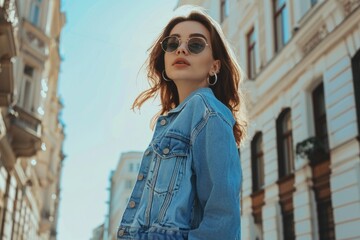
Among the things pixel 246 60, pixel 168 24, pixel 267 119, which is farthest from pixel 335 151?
pixel 168 24

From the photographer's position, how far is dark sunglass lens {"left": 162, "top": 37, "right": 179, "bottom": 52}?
228 cm

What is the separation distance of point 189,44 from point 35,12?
61.5 ft

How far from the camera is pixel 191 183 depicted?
1.86 m

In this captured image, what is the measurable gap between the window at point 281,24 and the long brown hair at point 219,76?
47.0 feet

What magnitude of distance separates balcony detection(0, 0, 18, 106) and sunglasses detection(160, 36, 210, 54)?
1019cm

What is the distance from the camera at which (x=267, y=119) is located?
57.0 feet

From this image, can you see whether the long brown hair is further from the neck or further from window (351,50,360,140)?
window (351,50,360,140)

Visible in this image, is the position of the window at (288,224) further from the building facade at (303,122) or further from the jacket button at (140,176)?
the jacket button at (140,176)

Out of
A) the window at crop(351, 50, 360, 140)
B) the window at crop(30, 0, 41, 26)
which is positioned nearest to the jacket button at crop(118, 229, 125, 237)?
the window at crop(351, 50, 360, 140)

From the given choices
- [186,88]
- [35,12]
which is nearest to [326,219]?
[186,88]

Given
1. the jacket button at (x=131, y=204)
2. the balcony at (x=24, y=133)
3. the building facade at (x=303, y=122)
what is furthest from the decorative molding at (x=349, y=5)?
the jacket button at (x=131, y=204)

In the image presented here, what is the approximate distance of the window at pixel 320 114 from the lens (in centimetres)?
1363

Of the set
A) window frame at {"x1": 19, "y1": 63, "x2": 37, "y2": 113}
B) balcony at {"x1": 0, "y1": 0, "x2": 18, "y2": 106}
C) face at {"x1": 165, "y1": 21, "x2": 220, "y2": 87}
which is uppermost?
window frame at {"x1": 19, "y1": 63, "x2": 37, "y2": 113}

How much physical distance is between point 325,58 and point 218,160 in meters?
12.4
